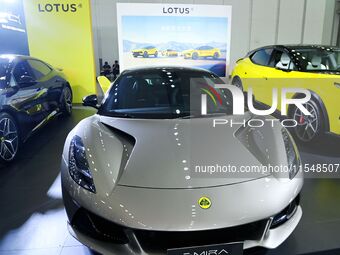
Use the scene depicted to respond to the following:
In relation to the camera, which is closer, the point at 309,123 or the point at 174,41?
the point at 309,123

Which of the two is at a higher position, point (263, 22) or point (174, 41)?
point (263, 22)

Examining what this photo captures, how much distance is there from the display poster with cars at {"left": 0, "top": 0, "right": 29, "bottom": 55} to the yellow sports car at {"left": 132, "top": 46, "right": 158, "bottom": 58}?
2.86 m

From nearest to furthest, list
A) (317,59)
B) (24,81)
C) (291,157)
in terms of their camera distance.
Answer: (291,157)
(24,81)
(317,59)

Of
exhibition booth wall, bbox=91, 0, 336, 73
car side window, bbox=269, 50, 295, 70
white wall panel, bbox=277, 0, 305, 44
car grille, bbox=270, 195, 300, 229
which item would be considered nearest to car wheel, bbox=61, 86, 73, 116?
car side window, bbox=269, 50, 295, 70

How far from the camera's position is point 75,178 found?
152 cm

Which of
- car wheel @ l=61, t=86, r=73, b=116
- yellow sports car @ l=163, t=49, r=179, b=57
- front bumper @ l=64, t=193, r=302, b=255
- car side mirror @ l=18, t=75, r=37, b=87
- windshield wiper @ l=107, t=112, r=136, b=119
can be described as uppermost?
yellow sports car @ l=163, t=49, r=179, b=57

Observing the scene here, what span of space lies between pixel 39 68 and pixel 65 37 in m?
1.89

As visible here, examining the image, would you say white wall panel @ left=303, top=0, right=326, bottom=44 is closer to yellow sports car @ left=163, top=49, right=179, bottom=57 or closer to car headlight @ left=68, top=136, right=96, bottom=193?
yellow sports car @ left=163, top=49, right=179, bottom=57

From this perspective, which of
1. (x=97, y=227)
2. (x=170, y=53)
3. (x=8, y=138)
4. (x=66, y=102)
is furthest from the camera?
(x=170, y=53)

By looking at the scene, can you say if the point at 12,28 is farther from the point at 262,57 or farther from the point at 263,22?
the point at 263,22

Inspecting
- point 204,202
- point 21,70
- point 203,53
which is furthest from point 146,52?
point 204,202

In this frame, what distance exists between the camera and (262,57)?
4.70 meters

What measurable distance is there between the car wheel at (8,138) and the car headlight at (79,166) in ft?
5.11

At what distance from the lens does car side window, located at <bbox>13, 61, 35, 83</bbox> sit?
343 centimetres
